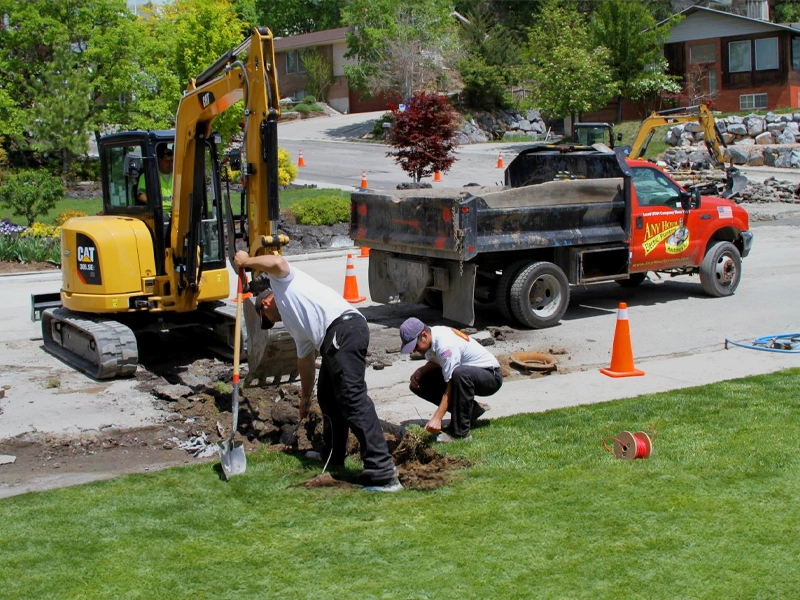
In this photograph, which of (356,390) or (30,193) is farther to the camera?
(30,193)

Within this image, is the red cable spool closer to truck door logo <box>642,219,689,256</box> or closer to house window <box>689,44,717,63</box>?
truck door logo <box>642,219,689,256</box>

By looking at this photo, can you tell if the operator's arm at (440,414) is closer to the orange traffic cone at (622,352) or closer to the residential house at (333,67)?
the orange traffic cone at (622,352)

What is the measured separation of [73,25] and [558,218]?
25014mm

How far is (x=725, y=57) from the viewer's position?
48.1 metres

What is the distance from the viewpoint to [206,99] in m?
10.0

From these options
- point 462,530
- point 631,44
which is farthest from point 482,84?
point 462,530

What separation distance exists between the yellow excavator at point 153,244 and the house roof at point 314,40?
4990cm

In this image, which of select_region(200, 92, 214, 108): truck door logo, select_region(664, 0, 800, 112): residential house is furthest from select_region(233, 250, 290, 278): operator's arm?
select_region(664, 0, 800, 112): residential house

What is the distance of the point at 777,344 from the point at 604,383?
2.63 meters

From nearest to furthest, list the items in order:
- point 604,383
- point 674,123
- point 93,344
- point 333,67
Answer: point 604,383, point 93,344, point 674,123, point 333,67

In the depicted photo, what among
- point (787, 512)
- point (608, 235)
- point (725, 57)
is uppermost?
point (725, 57)

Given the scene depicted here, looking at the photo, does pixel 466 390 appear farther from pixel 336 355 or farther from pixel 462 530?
pixel 462 530

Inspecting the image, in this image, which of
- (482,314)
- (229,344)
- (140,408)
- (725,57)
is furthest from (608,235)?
(725,57)

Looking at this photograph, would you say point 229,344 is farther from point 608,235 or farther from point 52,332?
point 608,235
